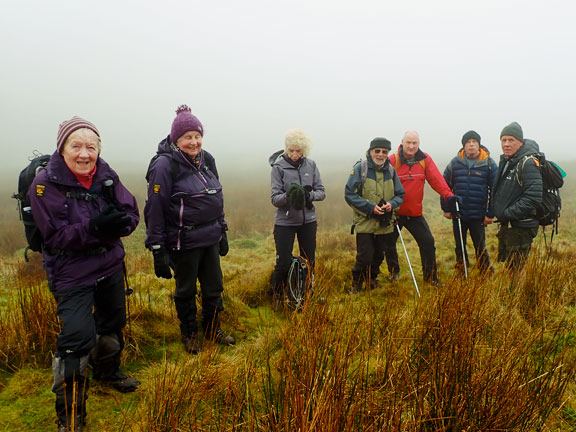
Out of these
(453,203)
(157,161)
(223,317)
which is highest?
(157,161)

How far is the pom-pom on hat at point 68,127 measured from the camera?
2.16 m

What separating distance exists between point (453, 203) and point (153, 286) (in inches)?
177

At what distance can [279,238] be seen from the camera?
13.6 feet

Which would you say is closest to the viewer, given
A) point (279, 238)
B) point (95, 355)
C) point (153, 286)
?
point (95, 355)

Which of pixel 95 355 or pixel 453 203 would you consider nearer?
pixel 95 355

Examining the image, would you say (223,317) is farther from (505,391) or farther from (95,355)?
(505,391)

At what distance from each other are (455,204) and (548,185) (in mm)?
1120

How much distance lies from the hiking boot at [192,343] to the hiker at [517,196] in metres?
3.48

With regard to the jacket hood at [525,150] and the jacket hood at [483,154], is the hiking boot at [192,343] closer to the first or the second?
the jacket hood at [525,150]

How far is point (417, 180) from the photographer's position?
16.1 feet

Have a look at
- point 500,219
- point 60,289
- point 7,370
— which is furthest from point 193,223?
point 500,219

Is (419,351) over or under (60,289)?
under

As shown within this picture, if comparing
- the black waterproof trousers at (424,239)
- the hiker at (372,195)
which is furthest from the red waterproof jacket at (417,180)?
the hiker at (372,195)

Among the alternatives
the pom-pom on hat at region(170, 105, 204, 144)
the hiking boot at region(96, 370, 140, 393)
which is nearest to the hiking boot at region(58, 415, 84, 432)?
the hiking boot at region(96, 370, 140, 393)
